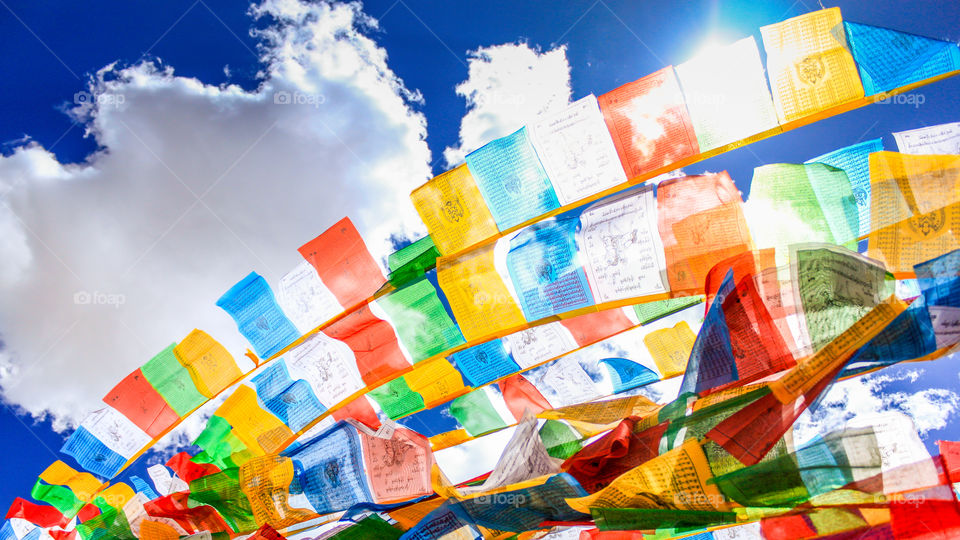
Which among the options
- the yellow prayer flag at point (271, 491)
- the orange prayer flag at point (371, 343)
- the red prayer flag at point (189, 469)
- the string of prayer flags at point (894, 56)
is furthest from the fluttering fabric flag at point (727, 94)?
the red prayer flag at point (189, 469)

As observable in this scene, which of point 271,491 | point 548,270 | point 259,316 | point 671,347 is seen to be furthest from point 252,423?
point 671,347

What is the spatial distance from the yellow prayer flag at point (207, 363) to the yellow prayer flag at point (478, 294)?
2738 millimetres

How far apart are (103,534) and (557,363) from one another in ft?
16.3

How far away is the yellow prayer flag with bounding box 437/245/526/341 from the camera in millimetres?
4363

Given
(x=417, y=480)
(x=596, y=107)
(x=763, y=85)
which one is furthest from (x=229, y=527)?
(x=763, y=85)

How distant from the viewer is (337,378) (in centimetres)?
518

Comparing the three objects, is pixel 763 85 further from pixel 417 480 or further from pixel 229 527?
pixel 229 527

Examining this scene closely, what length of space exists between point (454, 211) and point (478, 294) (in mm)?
737

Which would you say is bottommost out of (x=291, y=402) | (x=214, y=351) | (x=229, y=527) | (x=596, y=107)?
(x=229, y=527)

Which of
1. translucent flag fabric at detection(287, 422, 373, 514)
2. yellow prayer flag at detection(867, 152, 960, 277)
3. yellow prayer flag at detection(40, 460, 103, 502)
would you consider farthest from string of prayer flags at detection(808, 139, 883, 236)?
yellow prayer flag at detection(40, 460, 103, 502)

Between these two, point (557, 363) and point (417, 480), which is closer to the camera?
point (417, 480)

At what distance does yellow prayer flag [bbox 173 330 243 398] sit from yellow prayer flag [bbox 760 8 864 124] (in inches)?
218

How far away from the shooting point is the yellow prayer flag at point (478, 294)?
14.3 ft

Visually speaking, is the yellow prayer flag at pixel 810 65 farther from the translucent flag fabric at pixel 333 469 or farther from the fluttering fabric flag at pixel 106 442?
the fluttering fabric flag at pixel 106 442
